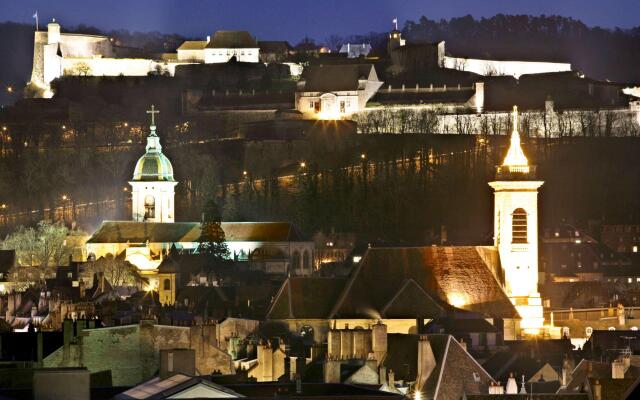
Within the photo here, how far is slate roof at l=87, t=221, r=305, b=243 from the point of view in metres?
122

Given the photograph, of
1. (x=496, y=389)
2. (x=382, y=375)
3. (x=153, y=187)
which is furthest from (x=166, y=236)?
(x=496, y=389)

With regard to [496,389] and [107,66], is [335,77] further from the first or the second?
[496,389]

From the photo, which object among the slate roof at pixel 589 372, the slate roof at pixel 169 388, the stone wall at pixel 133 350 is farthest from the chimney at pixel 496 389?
the slate roof at pixel 169 388

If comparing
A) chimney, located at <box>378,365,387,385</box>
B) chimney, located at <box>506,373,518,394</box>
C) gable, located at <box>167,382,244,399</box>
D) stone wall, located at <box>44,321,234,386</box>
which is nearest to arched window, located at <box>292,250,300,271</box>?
chimney, located at <box>378,365,387,385</box>

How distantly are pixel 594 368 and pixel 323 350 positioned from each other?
406 inches

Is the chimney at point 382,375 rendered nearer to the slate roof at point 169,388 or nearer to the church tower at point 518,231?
the slate roof at point 169,388

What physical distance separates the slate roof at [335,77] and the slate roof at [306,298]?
10628 cm

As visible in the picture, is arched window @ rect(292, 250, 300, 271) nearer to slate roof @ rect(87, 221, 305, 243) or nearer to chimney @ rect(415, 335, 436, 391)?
slate roof @ rect(87, 221, 305, 243)

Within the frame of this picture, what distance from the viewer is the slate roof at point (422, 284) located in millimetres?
72562

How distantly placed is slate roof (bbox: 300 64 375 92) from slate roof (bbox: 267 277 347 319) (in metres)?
106

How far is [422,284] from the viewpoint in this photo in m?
74.0

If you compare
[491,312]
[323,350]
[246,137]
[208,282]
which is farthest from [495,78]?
[323,350]

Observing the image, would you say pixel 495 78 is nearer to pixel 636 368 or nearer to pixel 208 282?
pixel 208 282

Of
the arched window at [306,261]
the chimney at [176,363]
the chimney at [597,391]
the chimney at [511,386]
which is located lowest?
the chimney at [511,386]
